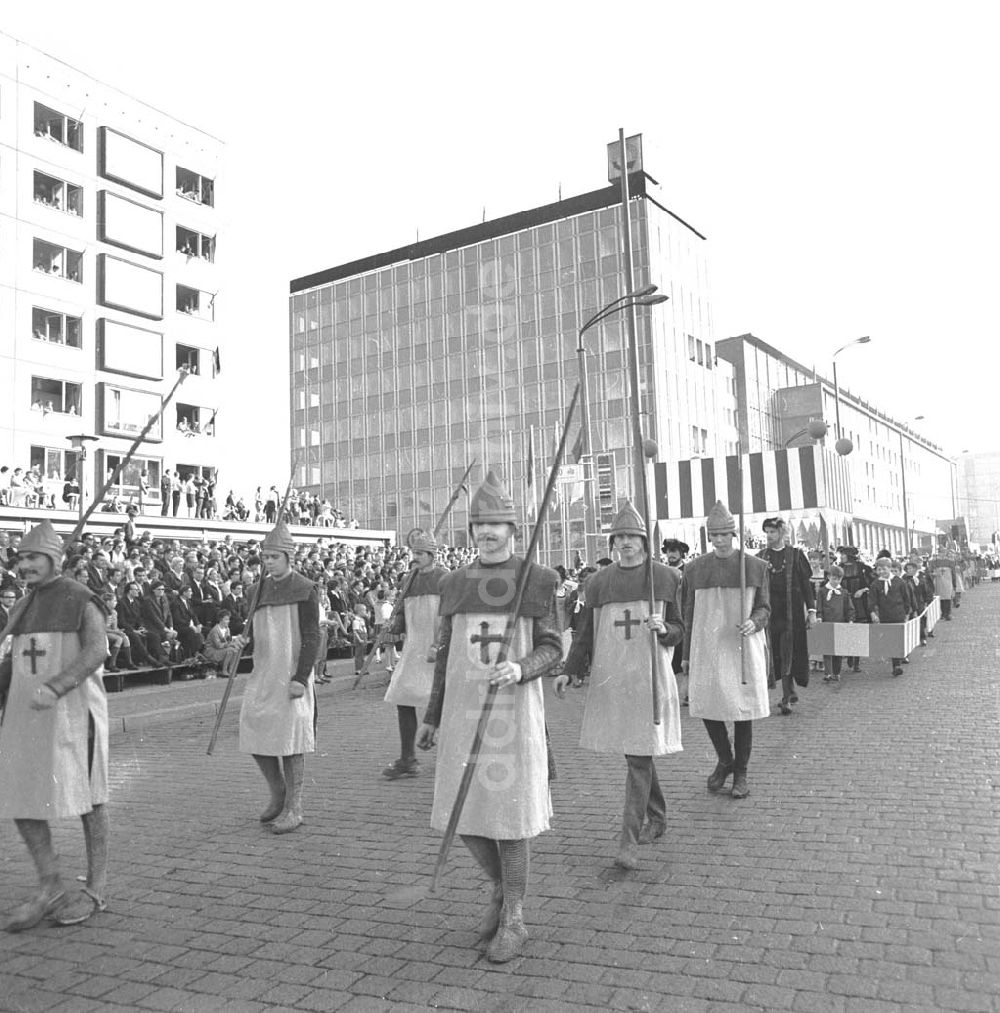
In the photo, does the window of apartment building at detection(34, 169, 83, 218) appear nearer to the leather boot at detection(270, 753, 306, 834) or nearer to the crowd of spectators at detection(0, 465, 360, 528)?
the crowd of spectators at detection(0, 465, 360, 528)

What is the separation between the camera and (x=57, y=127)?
37.3 m

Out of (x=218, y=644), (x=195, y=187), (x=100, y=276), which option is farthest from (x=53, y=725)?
(x=195, y=187)

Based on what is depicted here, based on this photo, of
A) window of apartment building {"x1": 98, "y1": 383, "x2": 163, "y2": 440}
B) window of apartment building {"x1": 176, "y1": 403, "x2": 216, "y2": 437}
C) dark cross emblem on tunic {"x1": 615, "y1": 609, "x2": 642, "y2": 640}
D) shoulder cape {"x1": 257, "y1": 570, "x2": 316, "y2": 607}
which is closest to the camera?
dark cross emblem on tunic {"x1": 615, "y1": 609, "x2": 642, "y2": 640}

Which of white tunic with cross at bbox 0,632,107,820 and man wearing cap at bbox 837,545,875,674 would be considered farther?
man wearing cap at bbox 837,545,875,674

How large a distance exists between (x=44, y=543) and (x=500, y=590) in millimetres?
2392

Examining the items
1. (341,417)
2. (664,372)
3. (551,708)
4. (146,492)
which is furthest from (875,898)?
(341,417)

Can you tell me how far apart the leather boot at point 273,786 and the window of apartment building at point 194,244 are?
38.7m

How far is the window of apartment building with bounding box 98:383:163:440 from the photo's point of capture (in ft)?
122

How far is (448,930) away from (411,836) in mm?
1774

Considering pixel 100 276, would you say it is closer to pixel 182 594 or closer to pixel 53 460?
pixel 53 460

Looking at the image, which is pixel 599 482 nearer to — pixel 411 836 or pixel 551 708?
pixel 551 708

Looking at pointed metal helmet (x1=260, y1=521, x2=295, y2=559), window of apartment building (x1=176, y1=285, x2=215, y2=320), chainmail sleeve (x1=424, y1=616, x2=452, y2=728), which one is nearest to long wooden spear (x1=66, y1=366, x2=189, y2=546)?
pointed metal helmet (x1=260, y1=521, x2=295, y2=559)

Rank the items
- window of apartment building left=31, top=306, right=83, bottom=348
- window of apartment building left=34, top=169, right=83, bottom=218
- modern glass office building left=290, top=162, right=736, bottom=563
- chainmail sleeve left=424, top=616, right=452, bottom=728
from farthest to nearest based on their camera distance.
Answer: modern glass office building left=290, top=162, right=736, bottom=563 < window of apartment building left=34, top=169, right=83, bottom=218 < window of apartment building left=31, top=306, right=83, bottom=348 < chainmail sleeve left=424, top=616, right=452, bottom=728

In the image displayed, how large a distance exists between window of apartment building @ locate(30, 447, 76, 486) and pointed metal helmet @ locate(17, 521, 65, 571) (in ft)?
105
